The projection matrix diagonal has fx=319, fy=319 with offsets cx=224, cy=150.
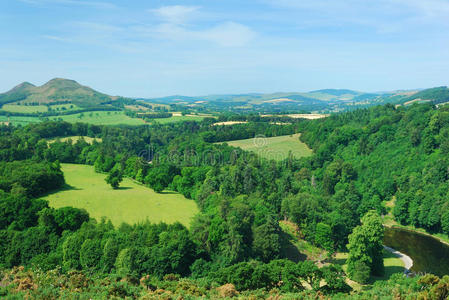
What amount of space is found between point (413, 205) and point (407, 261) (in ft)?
66.5

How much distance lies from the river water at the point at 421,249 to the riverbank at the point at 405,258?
1.75 feet

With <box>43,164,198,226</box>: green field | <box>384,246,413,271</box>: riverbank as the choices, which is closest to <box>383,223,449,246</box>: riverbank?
<box>384,246,413,271</box>: riverbank

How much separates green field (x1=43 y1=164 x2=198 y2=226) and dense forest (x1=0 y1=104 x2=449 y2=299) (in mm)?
3447

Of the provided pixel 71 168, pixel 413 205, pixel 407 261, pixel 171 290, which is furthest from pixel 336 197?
pixel 71 168

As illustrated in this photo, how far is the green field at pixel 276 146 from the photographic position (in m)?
110

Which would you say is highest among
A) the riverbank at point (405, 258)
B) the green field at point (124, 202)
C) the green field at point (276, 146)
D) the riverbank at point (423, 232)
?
the green field at point (276, 146)

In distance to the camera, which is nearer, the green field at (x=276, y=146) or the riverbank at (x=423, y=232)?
the riverbank at (x=423, y=232)

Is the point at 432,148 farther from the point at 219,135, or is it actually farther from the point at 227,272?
the point at 219,135

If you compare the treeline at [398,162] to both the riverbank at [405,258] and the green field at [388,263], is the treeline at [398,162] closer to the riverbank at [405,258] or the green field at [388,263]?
the riverbank at [405,258]

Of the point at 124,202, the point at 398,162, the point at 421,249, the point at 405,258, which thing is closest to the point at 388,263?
the point at 405,258

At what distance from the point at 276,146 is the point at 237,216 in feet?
249

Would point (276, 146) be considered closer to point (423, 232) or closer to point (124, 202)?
point (423, 232)

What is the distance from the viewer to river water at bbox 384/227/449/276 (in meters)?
48.3

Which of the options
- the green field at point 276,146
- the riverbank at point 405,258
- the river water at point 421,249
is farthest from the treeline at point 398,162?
the riverbank at point 405,258
